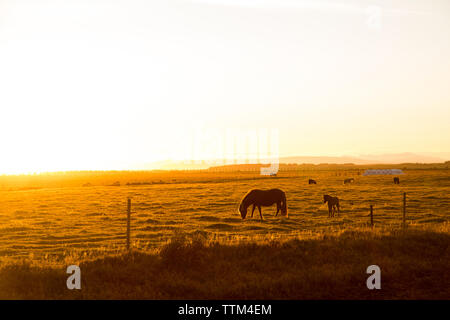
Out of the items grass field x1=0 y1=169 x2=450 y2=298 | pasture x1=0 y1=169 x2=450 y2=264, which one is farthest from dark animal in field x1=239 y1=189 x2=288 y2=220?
grass field x1=0 y1=169 x2=450 y2=298

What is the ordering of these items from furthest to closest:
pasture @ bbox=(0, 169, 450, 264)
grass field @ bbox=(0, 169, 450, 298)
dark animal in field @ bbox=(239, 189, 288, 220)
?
dark animal in field @ bbox=(239, 189, 288, 220)
pasture @ bbox=(0, 169, 450, 264)
grass field @ bbox=(0, 169, 450, 298)

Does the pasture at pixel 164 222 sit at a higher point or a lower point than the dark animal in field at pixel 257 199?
lower

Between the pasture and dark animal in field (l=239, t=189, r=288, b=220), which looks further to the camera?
dark animal in field (l=239, t=189, r=288, b=220)

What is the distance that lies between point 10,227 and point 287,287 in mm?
21139

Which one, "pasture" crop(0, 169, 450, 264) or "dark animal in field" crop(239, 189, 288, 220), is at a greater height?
"dark animal in field" crop(239, 189, 288, 220)

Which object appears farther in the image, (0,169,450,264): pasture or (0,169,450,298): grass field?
(0,169,450,264): pasture

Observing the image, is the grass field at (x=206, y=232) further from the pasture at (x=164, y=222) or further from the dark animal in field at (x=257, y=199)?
the dark animal in field at (x=257, y=199)

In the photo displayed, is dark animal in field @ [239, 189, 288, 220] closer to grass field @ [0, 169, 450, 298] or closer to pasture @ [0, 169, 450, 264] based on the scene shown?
pasture @ [0, 169, 450, 264]

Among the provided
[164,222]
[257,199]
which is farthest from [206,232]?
[257,199]

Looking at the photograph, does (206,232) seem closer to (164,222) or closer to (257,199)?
(164,222)

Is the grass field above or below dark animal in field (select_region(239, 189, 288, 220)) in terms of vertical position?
below

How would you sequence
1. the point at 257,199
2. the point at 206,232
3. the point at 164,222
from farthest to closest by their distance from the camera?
the point at 257,199, the point at 164,222, the point at 206,232

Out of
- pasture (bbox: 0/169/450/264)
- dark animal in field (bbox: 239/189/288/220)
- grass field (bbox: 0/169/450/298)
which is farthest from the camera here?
dark animal in field (bbox: 239/189/288/220)

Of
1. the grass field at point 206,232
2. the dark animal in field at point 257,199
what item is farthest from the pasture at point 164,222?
the dark animal in field at point 257,199
